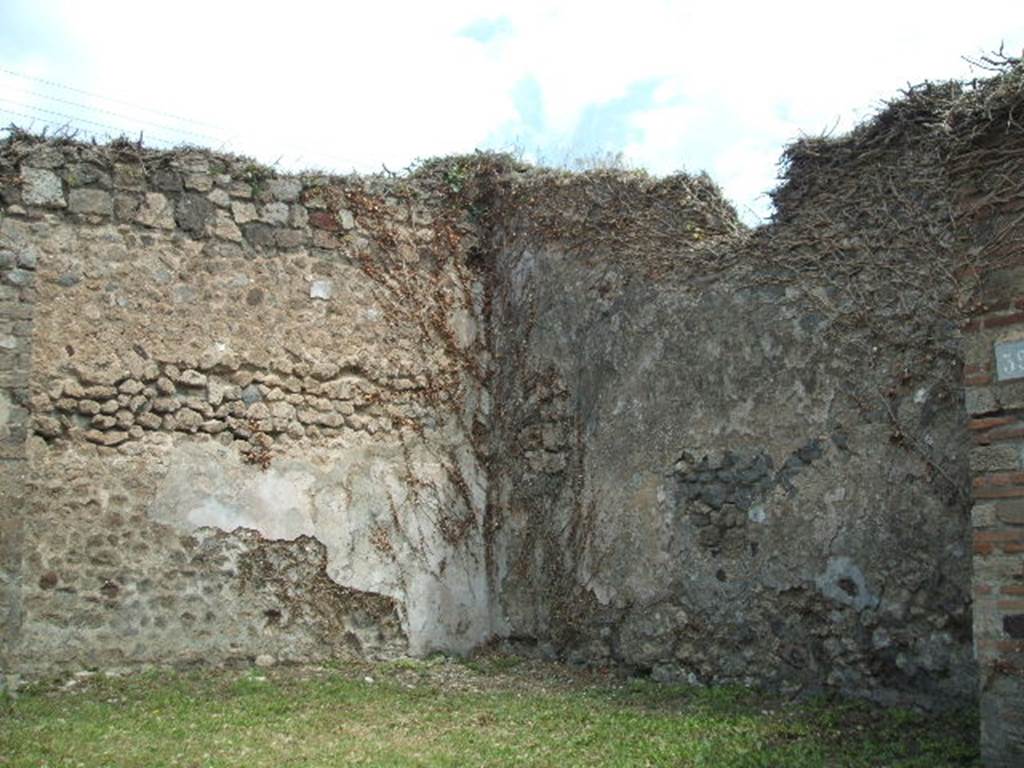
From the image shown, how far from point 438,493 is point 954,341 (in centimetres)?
399

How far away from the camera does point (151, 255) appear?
27.1 ft

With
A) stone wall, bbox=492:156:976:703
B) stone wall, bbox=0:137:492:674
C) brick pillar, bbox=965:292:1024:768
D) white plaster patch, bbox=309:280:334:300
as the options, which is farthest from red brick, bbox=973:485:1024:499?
white plaster patch, bbox=309:280:334:300

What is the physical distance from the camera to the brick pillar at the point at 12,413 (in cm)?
720

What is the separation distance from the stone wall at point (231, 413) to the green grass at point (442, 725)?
507mm

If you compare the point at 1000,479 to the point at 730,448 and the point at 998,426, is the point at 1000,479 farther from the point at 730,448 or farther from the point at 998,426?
the point at 730,448

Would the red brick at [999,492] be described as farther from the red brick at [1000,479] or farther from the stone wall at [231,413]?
the stone wall at [231,413]

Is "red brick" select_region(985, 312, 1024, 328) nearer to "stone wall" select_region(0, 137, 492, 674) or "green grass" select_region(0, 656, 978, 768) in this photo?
"green grass" select_region(0, 656, 978, 768)

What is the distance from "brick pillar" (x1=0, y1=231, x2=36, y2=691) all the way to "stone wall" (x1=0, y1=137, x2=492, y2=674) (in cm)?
1

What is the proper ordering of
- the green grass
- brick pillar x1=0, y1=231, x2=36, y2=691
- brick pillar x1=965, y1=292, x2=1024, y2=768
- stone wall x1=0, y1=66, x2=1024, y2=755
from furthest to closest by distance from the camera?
1. brick pillar x1=0, y1=231, x2=36, y2=691
2. stone wall x1=0, y1=66, x2=1024, y2=755
3. the green grass
4. brick pillar x1=965, y1=292, x2=1024, y2=768

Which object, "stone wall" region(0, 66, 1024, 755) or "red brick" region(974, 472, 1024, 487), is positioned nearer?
"red brick" region(974, 472, 1024, 487)

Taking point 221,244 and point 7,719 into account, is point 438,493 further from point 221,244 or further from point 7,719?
point 7,719

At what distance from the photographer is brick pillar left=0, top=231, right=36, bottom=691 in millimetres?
7203

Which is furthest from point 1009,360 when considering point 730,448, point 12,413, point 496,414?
point 12,413

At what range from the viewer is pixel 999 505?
5105mm
